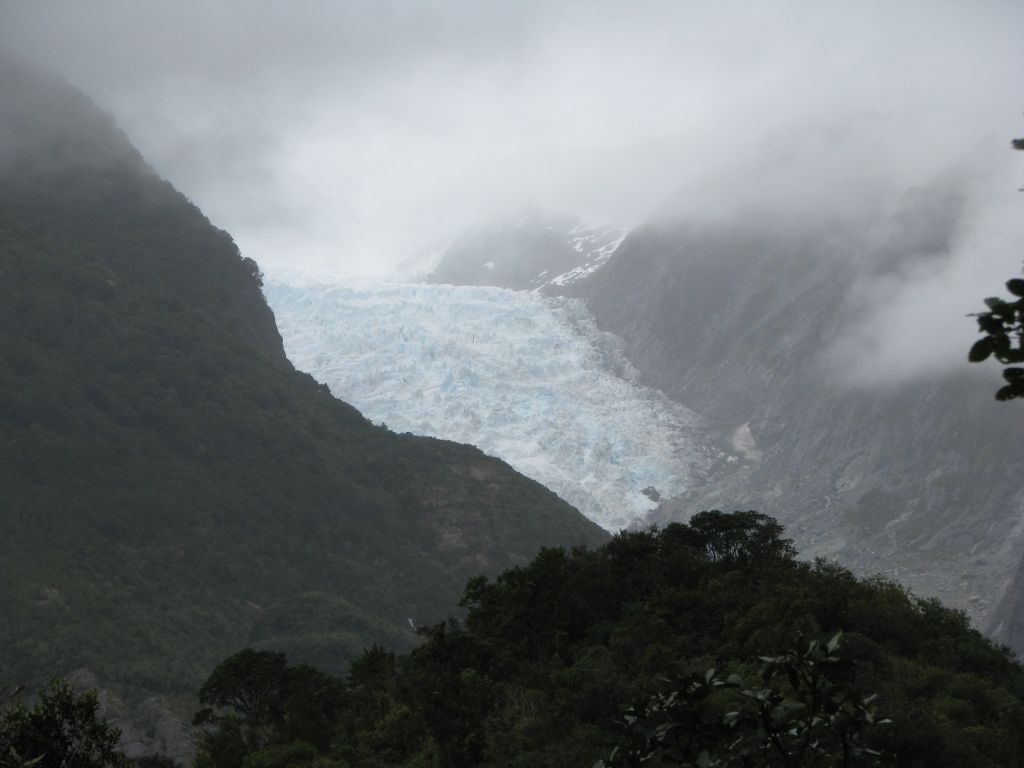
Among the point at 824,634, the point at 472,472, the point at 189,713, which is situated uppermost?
the point at 472,472

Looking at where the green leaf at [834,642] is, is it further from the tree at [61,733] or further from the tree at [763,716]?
the tree at [61,733]

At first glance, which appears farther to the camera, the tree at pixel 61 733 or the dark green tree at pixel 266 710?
the dark green tree at pixel 266 710

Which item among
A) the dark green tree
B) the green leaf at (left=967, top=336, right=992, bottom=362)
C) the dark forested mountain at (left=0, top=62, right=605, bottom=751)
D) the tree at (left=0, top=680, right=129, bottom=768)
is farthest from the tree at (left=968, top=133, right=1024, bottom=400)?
the dark forested mountain at (left=0, top=62, right=605, bottom=751)

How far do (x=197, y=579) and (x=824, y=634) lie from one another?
228 feet

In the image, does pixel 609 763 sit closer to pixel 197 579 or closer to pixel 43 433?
pixel 197 579

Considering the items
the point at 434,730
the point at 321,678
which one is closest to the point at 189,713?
the point at 321,678

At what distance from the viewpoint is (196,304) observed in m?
146

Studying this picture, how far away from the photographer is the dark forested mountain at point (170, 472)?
9219cm

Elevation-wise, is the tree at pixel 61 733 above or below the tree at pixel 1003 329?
below

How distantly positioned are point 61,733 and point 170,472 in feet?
321

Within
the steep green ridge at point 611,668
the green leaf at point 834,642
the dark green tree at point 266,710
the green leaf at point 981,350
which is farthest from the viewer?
the dark green tree at point 266,710

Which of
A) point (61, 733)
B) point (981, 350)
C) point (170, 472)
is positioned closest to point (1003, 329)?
point (981, 350)

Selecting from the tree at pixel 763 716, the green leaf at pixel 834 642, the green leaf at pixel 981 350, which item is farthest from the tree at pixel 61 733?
the green leaf at pixel 981 350

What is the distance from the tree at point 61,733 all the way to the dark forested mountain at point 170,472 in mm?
54068
